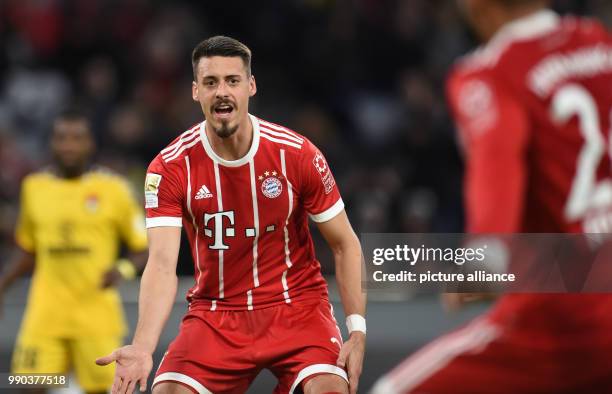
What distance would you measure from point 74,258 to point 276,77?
203 inches

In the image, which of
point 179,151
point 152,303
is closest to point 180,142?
point 179,151

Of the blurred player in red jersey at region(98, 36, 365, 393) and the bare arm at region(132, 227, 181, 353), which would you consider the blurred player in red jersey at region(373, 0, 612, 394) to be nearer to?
the blurred player in red jersey at region(98, 36, 365, 393)

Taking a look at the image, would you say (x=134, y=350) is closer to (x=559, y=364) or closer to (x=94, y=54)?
(x=559, y=364)

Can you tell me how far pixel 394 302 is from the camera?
348 inches

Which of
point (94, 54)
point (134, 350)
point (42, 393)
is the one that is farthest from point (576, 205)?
point (94, 54)

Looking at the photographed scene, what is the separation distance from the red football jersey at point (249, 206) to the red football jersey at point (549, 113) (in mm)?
1603

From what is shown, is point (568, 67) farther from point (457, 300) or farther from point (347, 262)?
point (347, 262)

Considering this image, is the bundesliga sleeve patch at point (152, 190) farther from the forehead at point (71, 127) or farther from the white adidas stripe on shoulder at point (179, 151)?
the forehead at point (71, 127)

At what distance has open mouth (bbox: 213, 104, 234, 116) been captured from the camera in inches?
180

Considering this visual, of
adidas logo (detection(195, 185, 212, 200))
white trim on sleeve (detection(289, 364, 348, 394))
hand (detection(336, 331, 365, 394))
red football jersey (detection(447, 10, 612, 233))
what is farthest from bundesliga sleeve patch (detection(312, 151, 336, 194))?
red football jersey (detection(447, 10, 612, 233))

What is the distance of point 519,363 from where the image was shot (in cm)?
325

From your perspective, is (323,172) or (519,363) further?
(323,172)

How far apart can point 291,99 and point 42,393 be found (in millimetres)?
5489

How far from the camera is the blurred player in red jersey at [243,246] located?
4.55 metres
